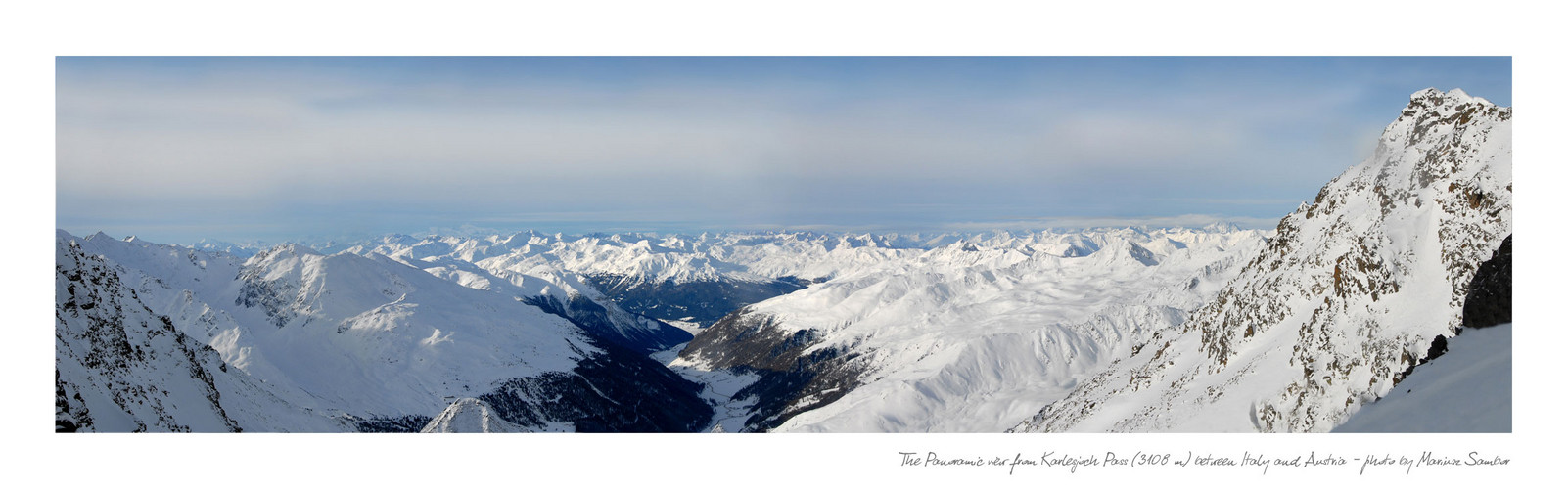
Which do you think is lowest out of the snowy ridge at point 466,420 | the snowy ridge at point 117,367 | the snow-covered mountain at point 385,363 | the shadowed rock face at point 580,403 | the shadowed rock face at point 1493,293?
the shadowed rock face at point 580,403

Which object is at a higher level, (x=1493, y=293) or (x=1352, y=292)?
(x=1493, y=293)

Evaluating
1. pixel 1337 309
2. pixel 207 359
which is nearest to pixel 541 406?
pixel 207 359

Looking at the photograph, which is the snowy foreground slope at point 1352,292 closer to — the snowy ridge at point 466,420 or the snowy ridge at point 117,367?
the snowy ridge at point 466,420

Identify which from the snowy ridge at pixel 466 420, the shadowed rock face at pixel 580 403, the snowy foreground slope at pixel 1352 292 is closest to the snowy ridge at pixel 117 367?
the snowy ridge at pixel 466 420

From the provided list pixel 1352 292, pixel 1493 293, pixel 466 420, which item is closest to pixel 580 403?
pixel 466 420

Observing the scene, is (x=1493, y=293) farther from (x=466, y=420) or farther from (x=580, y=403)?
(x=580, y=403)

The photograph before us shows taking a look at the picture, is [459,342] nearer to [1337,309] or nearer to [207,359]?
[207,359]
